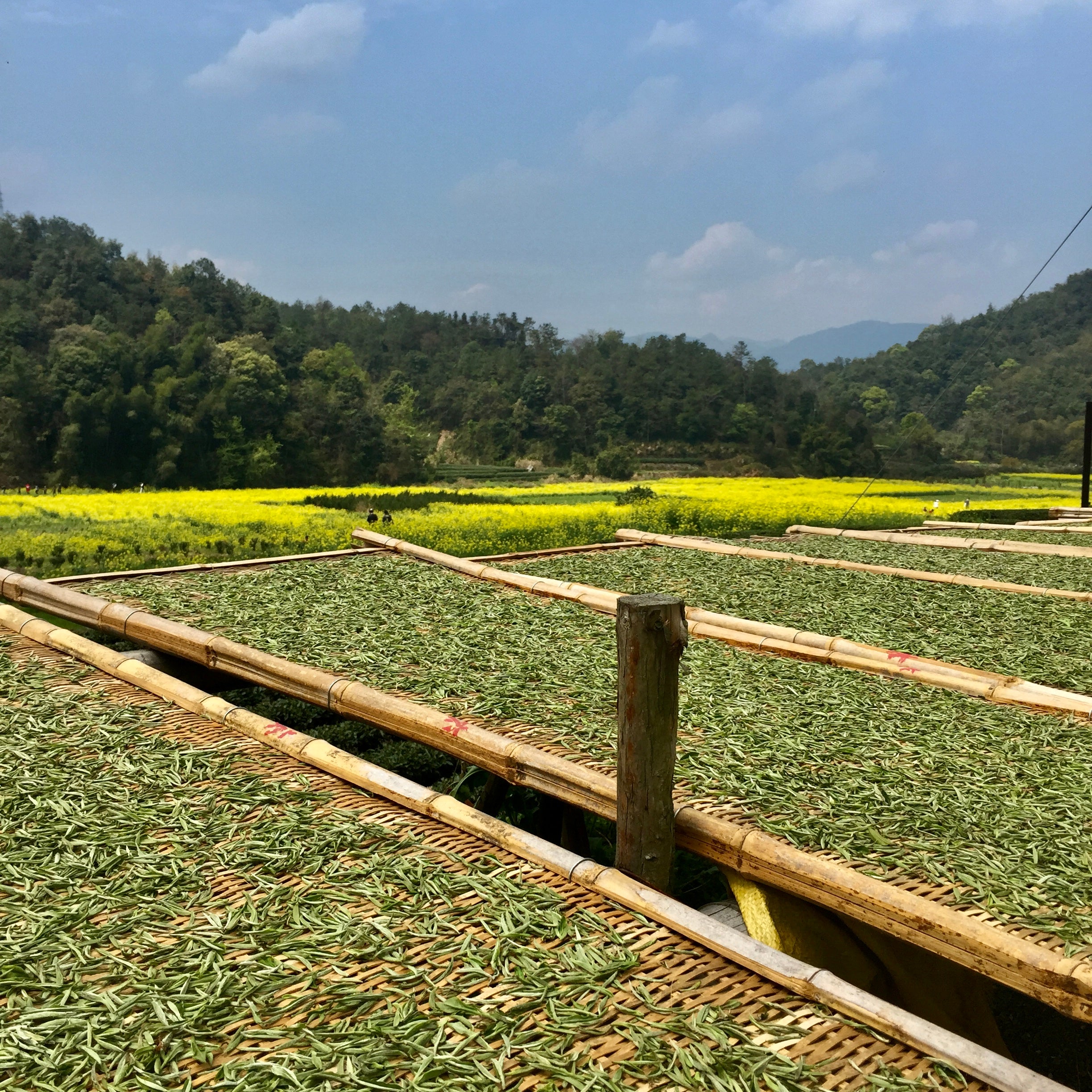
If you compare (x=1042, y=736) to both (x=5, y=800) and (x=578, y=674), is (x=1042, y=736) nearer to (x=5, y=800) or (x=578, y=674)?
(x=578, y=674)

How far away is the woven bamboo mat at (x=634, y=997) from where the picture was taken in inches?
69.3

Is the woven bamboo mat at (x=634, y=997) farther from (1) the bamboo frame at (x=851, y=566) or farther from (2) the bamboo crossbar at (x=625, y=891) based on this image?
(1) the bamboo frame at (x=851, y=566)

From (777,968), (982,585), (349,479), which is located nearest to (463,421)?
(349,479)

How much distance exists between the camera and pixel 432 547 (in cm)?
1050

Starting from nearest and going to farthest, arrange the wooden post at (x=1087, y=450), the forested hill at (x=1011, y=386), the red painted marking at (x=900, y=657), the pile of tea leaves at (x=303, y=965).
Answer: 1. the pile of tea leaves at (x=303, y=965)
2. the red painted marking at (x=900, y=657)
3. the wooden post at (x=1087, y=450)
4. the forested hill at (x=1011, y=386)

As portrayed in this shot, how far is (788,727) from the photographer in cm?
347

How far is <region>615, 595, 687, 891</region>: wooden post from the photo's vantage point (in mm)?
2566

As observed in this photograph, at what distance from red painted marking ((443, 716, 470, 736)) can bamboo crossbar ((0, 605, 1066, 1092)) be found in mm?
370

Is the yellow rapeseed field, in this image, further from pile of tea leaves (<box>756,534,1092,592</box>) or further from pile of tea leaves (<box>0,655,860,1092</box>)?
pile of tea leaves (<box>0,655,860,1092</box>)

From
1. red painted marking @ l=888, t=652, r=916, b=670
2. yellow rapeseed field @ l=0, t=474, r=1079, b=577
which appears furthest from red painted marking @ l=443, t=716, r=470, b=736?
yellow rapeseed field @ l=0, t=474, r=1079, b=577

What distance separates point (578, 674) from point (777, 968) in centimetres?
216

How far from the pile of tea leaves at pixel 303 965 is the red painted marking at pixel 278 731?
0.45 meters

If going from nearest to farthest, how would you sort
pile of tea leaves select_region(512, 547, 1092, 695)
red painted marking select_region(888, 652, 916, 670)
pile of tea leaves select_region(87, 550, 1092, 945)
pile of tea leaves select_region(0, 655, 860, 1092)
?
1. pile of tea leaves select_region(0, 655, 860, 1092)
2. pile of tea leaves select_region(87, 550, 1092, 945)
3. red painted marking select_region(888, 652, 916, 670)
4. pile of tea leaves select_region(512, 547, 1092, 695)

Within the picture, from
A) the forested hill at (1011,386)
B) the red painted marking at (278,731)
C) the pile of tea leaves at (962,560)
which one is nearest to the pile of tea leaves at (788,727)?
the red painted marking at (278,731)
